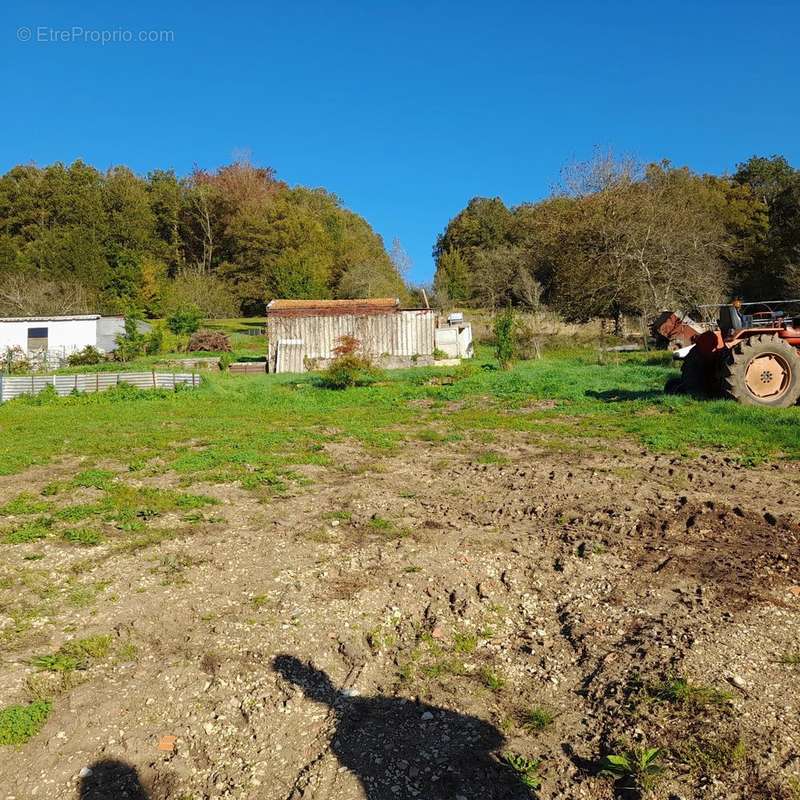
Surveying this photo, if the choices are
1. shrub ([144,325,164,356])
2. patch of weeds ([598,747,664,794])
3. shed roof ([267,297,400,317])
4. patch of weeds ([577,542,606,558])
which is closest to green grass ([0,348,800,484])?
patch of weeds ([577,542,606,558])

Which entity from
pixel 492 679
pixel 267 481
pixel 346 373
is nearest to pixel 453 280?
pixel 346 373

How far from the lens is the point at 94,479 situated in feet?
26.2

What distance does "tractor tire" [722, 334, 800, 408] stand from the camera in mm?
10547

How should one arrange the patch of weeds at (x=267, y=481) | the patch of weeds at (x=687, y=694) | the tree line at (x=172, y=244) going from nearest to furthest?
the patch of weeds at (x=687, y=694)
the patch of weeds at (x=267, y=481)
the tree line at (x=172, y=244)

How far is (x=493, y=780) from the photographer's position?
2.66 meters

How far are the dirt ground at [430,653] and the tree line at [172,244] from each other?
123 ft

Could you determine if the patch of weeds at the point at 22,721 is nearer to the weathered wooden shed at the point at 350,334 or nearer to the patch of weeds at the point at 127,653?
the patch of weeds at the point at 127,653

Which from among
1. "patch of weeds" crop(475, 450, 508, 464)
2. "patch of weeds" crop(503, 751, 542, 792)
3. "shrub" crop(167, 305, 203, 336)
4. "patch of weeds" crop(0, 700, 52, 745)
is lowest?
"patch of weeds" crop(0, 700, 52, 745)

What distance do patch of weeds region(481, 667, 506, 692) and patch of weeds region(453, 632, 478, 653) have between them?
0.23 metres

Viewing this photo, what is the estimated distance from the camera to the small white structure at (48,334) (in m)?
28.8

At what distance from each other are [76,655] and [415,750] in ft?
7.24

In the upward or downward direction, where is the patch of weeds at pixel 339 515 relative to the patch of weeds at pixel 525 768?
upward

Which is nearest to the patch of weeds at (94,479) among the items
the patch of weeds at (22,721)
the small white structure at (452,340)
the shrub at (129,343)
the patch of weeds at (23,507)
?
the patch of weeds at (23,507)

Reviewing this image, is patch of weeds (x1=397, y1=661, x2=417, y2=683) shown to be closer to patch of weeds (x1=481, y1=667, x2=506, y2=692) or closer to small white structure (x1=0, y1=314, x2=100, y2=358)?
patch of weeds (x1=481, y1=667, x2=506, y2=692)
